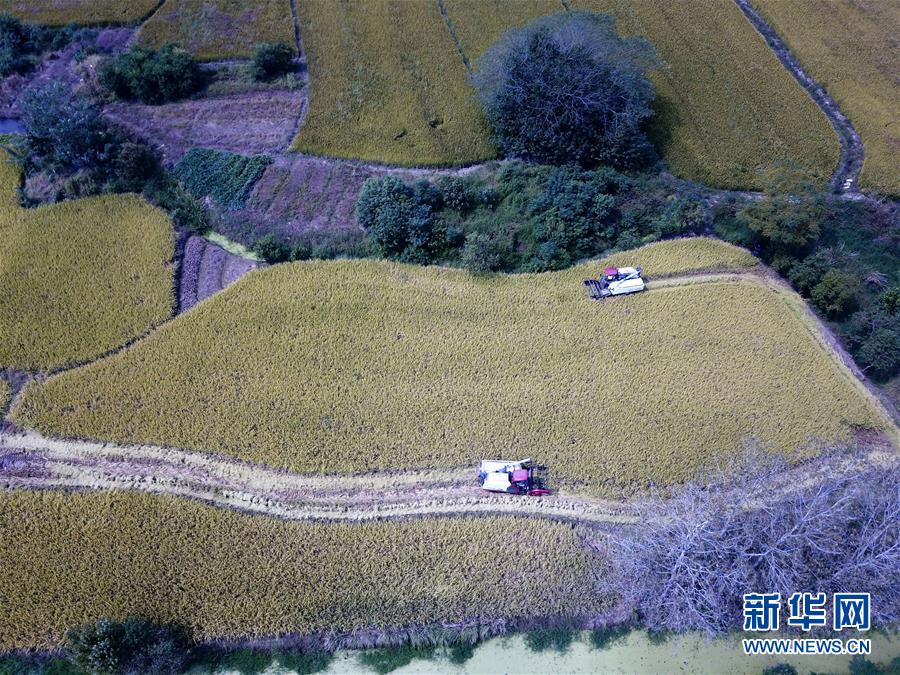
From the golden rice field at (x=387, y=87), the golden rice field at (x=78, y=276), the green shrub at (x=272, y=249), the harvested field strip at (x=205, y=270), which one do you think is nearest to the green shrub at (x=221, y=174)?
the golden rice field at (x=78, y=276)

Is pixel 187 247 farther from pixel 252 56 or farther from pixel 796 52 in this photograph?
pixel 796 52

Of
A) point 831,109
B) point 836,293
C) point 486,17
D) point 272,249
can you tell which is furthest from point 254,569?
point 831,109

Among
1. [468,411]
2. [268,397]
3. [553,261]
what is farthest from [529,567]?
[553,261]

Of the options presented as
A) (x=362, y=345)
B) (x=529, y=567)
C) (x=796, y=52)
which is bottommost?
(x=529, y=567)

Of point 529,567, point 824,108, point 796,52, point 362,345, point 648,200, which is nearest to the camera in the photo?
point 529,567

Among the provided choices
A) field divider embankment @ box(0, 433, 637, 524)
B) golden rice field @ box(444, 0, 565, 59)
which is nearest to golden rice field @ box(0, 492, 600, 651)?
field divider embankment @ box(0, 433, 637, 524)

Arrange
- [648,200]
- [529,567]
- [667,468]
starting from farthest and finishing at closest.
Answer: [648,200] < [667,468] < [529,567]
